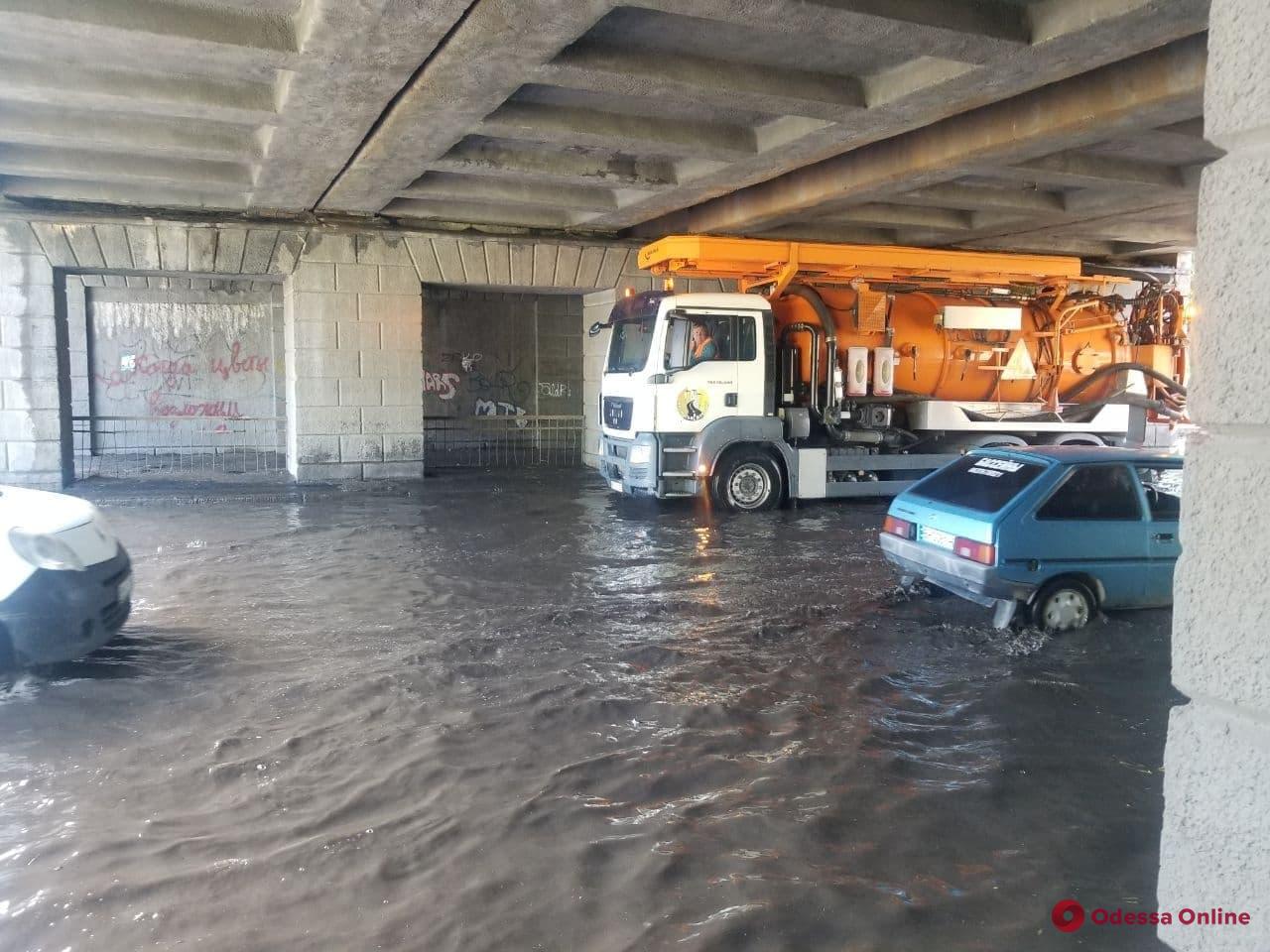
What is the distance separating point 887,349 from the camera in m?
14.2

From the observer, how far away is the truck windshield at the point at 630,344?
13.5 meters

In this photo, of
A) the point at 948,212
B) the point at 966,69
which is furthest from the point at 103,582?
the point at 948,212

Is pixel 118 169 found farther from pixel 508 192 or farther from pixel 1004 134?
pixel 1004 134

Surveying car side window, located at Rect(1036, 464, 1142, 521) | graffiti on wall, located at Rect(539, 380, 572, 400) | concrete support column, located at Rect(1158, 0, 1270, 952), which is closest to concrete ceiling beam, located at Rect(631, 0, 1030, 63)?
car side window, located at Rect(1036, 464, 1142, 521)

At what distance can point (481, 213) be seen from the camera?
1565 cm

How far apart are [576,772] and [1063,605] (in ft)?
14.2

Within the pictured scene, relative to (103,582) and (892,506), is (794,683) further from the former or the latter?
(103,582)

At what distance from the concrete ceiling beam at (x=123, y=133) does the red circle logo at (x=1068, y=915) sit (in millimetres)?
10846

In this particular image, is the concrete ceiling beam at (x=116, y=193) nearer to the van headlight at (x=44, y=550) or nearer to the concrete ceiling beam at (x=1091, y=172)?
the van headlight at (x=44, y=550)

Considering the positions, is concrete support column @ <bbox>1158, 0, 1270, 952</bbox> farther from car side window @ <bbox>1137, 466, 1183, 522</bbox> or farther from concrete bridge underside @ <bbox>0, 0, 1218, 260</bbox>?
car side window @ <bbox>1137, 466, 1183, 522</bbox>

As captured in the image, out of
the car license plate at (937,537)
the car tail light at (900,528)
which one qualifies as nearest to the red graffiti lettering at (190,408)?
the car tail light at (900,528)

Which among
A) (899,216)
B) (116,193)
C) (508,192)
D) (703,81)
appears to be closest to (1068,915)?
(703,81)

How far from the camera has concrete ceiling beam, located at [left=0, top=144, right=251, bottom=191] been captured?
12133 millimetres

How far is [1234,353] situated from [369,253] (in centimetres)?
1543
